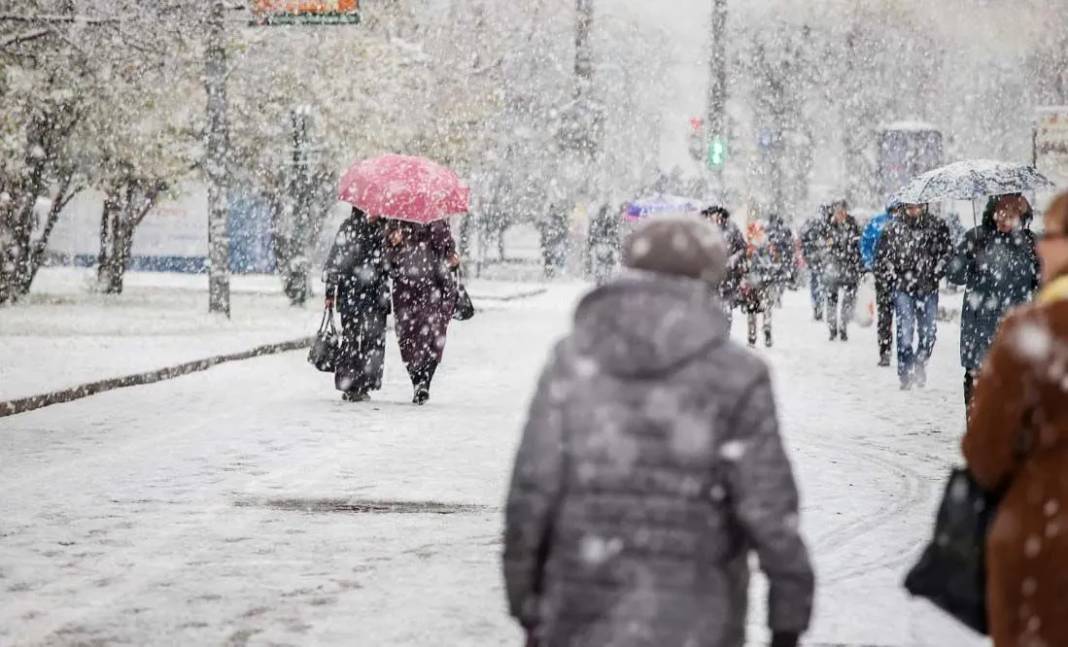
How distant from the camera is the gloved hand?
3.69m

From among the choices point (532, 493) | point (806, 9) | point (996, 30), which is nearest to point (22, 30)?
point (532, 493)

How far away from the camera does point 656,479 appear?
3.68 m

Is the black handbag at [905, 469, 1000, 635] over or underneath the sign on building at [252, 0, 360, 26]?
underneath

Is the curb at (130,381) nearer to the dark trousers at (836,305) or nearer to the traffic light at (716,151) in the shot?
the dark trousers at (836,305)

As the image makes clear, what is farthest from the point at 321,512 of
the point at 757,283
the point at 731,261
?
the point at 757,283

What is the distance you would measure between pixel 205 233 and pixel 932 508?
141 ft

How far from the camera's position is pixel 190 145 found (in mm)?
32594

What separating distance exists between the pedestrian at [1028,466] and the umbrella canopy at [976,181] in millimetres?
11667

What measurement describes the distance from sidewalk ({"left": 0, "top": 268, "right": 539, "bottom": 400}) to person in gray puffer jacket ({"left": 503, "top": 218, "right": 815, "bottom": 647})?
11899mm

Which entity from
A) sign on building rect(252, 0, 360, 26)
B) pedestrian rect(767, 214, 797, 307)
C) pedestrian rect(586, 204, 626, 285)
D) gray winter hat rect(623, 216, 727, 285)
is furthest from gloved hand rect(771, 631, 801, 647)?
pedestrian rect(586, 204, 626, 285)

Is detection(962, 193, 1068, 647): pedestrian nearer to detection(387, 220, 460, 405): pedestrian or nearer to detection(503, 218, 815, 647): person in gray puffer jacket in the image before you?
detection(503, 218, 815, 647): person in gray puffer jacket

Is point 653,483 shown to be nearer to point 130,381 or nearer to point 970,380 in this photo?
point 970,380

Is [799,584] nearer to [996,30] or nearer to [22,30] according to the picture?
[22,30]

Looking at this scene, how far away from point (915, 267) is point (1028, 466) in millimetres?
13613
